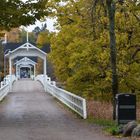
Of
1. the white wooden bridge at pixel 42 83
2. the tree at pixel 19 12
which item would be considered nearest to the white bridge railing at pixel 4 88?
the white wooden bridge at pixel 42 83

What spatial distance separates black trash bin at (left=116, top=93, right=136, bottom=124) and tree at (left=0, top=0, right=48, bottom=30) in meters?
7.11

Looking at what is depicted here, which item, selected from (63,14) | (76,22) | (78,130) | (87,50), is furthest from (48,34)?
(78,130)

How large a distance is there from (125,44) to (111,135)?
1655cm

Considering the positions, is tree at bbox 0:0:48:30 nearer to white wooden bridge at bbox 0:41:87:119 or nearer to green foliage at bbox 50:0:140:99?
white wooden bridge at bbox 0:41:87:119

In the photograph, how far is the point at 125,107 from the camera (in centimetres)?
1781

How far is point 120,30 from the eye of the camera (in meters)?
32.1

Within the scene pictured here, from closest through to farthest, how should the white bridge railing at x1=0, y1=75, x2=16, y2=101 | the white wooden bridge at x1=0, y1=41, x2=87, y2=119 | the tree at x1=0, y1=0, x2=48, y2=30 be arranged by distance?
the tree at x1=0, y1=0, x2=48, y2=30
the white wooden bridge at x1=0, y1=41, x2=87, y2=119
the white bridge railing at x1=0, y1=75, x2=16, y2=101

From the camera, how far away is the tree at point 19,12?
22.3 metres

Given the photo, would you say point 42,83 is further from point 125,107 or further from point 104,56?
point 125,107

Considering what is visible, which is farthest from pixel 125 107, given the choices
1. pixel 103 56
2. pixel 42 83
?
pixel 42 83

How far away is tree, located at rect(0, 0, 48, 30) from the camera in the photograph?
22297 millimetres

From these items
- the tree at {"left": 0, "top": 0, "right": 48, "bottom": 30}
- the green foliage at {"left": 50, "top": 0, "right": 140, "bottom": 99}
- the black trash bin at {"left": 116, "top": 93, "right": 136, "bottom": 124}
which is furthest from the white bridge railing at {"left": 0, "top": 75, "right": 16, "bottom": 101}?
the black trash bin at {"left": 116, "top": 93, "right": 136, "bottom": 124}

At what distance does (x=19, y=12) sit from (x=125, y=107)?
736cm

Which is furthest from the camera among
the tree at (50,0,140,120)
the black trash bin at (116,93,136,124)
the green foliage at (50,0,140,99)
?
the green foliage at (50,0,140,99)
